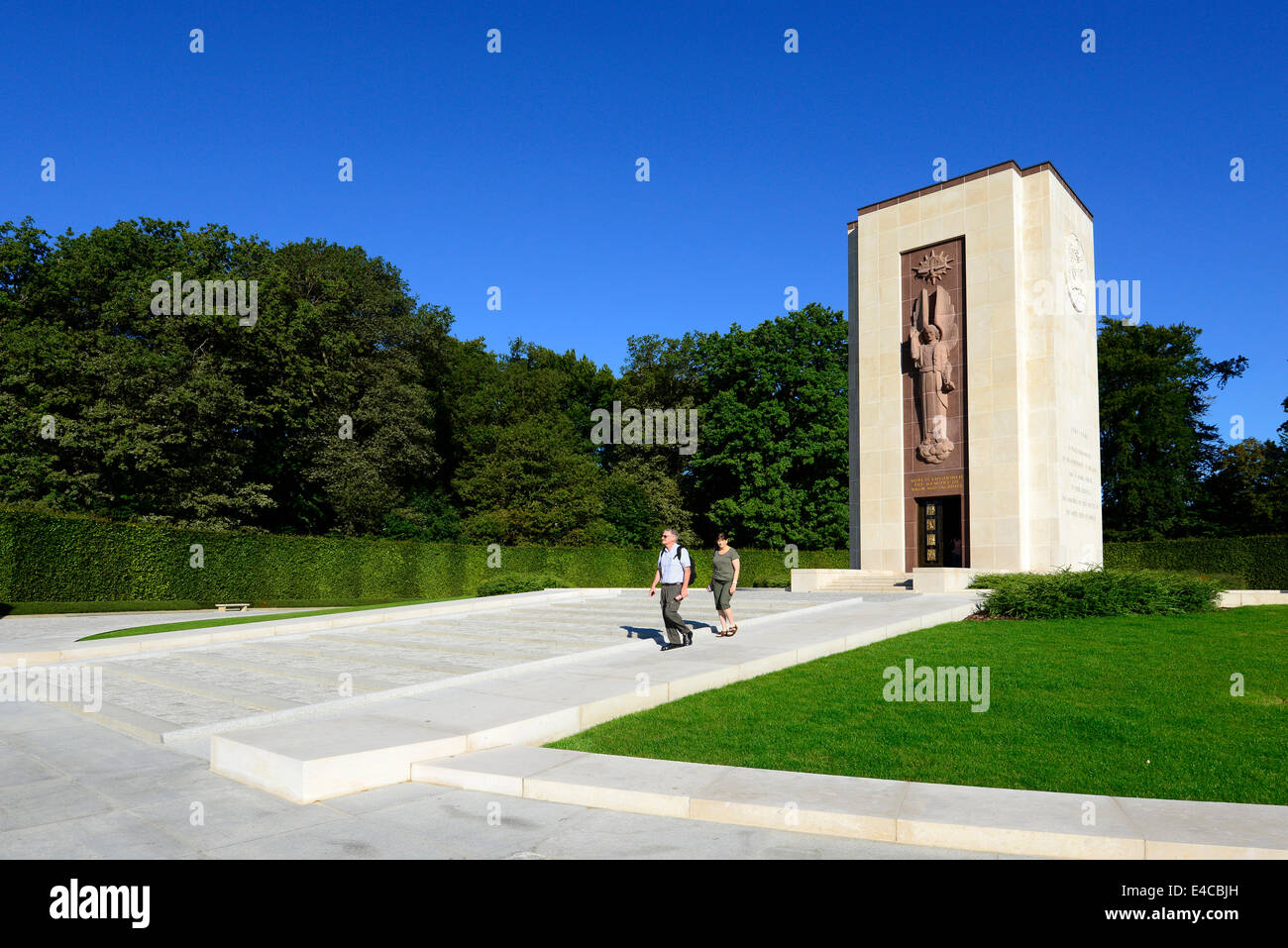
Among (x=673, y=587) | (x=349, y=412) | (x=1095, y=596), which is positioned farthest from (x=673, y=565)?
(x=349, y=412)

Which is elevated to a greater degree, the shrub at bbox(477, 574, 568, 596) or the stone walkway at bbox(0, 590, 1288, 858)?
the stone walkway at bbox(0, 590, 1288, 858)

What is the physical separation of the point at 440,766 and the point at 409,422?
1573 inches

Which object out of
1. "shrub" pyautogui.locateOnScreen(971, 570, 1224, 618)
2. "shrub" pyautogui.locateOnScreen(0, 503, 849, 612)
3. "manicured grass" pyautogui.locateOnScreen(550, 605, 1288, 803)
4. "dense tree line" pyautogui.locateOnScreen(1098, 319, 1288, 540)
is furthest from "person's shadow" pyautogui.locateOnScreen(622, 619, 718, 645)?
"dense tree line" pyautogui.locateOnScreen(1098, 319, 1288, 540)

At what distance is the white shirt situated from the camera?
45.4 feet

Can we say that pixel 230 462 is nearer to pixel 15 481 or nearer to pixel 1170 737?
pixel 15 481

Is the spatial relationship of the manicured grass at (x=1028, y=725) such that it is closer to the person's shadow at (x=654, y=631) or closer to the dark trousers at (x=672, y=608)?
the dark trousers at (x=672, y=608)

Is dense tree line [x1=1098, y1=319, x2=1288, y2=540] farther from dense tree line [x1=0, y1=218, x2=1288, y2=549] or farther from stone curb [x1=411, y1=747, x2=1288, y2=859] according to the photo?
stone curb [x1=411, y1=747, x2=1288, y2=859]

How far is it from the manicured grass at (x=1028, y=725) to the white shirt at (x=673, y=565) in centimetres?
262

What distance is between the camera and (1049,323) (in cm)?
2909

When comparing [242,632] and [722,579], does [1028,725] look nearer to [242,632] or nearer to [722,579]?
[722,579]

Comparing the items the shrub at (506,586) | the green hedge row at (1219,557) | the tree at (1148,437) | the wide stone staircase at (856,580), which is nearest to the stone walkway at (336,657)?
the shrub at (506,586)

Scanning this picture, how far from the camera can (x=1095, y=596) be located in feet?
63.5

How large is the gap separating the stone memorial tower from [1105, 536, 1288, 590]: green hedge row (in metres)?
4.40

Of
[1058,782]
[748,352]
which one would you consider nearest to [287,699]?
[1058,782]
